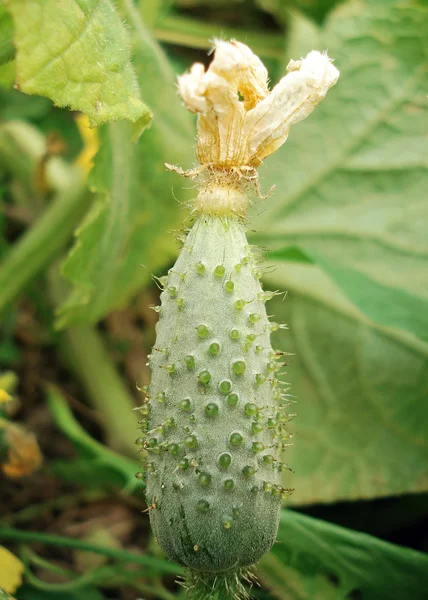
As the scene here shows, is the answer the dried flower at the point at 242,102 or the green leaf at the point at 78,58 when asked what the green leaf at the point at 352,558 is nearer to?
the dried flower at the point at 242,102

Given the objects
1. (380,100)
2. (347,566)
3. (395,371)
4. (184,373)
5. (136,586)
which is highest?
(380,100)

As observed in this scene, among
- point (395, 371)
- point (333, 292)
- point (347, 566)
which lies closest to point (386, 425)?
point (395, 371)

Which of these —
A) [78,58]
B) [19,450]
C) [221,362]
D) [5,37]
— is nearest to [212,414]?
[221,362]

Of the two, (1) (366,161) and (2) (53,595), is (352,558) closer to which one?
(2) (53,595)

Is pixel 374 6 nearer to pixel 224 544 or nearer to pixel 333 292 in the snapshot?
pixel 333 292

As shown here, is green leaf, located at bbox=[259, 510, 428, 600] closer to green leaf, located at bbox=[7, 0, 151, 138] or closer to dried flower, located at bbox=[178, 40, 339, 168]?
dried flower, located at bbox=[178, 40, 339, 168]

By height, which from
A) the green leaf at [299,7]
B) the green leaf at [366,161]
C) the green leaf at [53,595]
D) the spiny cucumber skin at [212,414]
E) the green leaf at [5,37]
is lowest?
the green leaf at [53,595]

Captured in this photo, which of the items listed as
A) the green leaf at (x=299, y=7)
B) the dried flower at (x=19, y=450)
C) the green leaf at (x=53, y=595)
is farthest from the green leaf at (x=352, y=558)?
the green leaf at (x=299, y=7)
